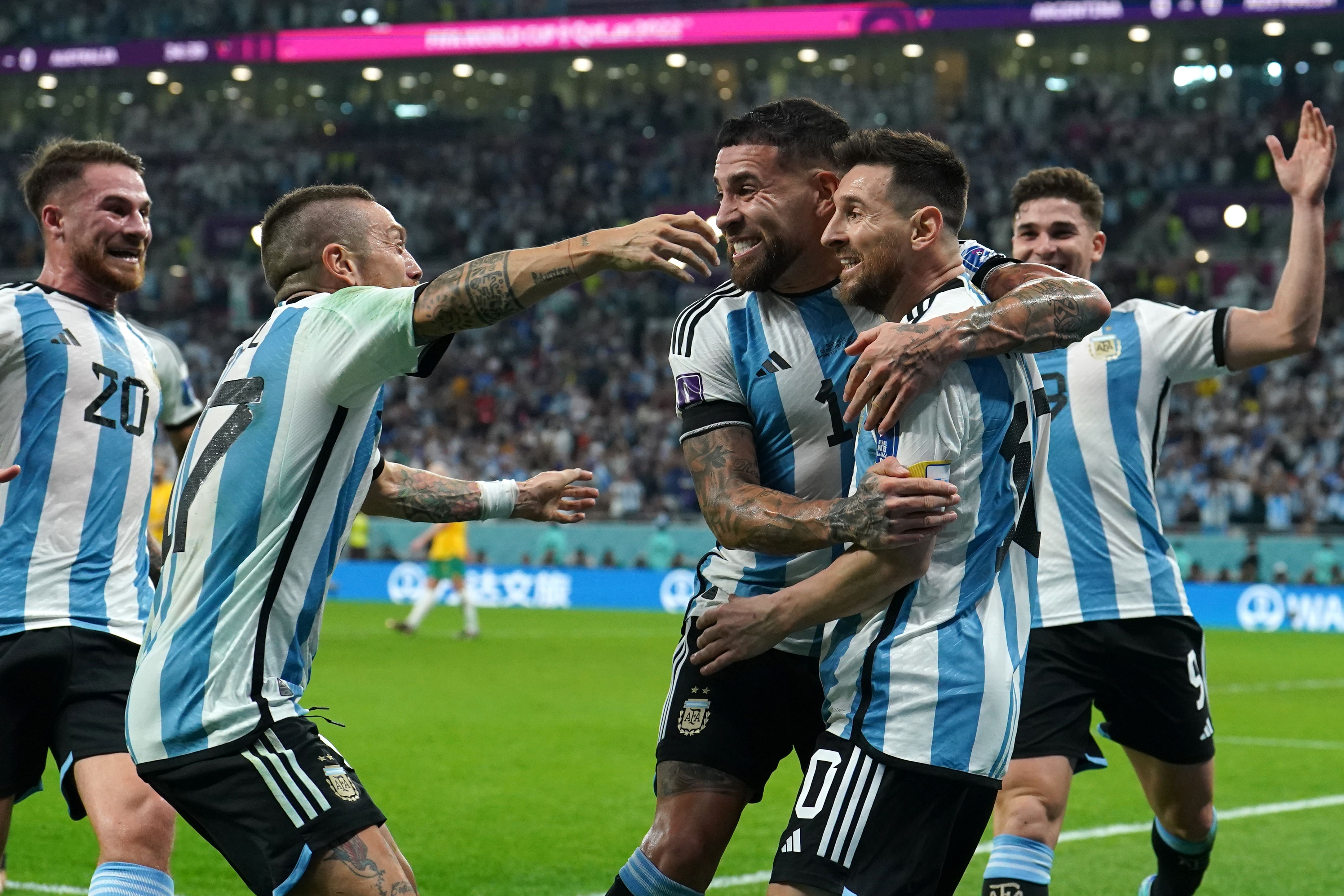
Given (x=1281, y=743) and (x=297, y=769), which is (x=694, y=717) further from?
(x=1281, y=743)

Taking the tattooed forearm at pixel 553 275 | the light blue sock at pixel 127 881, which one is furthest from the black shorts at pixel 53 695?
the tattooed forearm at pixel 553 275

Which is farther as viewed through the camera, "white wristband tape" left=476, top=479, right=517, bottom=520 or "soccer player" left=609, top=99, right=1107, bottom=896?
"white wristband tape" left=476, top=479, right=517, bottom=520

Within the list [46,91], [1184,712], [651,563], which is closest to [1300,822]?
[1184,712]

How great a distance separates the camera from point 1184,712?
5.43 metres

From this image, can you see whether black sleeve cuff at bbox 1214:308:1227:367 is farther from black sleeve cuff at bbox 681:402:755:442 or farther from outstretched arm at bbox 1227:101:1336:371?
black sleeve cuff at bbox 681:402:755:442

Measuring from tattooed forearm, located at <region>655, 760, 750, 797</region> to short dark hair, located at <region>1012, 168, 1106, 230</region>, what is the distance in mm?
2531

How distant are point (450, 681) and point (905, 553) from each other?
38.8 feet

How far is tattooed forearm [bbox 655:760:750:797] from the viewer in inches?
164

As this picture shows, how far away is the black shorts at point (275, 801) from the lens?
3.32m

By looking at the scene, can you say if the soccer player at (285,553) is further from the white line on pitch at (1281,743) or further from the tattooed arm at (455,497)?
the white line on pitch at (1281,743)

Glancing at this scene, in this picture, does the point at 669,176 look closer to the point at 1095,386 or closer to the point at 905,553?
the point at 1095,386

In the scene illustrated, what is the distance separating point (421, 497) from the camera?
14.9ft

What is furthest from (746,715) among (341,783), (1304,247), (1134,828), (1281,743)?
(1281,743)

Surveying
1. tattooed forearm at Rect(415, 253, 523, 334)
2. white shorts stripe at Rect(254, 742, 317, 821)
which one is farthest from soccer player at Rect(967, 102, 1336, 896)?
tattooed forearm at Rect(415, 253, 523, 334)
